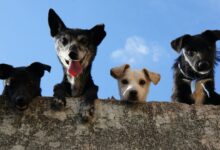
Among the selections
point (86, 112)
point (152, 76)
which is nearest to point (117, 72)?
point (152, 76)

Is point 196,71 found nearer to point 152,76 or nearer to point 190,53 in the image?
point 190,53

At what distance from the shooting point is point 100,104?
232 inches

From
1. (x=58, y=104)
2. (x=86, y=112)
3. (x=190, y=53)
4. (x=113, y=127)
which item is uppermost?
(x=190, y=53)

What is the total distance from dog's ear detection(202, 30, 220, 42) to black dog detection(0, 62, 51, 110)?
2.49m

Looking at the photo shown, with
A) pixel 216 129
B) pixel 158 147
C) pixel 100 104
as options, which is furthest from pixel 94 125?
pixel 216 129

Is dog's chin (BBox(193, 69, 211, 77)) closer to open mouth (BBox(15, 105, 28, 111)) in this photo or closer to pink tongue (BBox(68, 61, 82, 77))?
pink tongue (BBox(68, 61, 82, 77))

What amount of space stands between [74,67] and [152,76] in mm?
1226

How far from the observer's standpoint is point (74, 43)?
668cm

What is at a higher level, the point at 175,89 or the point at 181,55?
the point at 181,55

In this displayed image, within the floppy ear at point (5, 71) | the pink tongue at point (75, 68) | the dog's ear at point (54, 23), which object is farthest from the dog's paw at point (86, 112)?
the dog's ear at point (54, 23)

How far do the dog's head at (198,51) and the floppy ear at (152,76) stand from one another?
426mm

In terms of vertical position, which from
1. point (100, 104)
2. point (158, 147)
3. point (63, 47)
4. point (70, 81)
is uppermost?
point (63, 47)

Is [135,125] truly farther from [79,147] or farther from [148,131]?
[79,147]

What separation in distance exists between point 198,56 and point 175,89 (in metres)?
0.60
